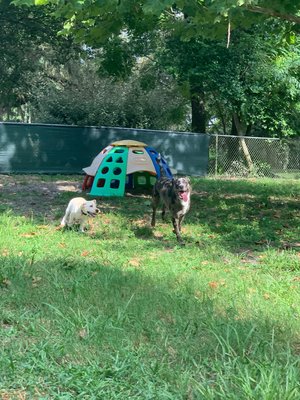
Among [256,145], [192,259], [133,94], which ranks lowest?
[192,259]

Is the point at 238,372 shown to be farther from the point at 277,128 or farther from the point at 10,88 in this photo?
the point at 10,88

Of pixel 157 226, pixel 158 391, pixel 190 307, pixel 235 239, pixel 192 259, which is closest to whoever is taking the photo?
pixel 158 391

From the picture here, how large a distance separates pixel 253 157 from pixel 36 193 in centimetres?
1117

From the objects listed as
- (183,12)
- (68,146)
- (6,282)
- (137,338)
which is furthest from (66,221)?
(68,146)

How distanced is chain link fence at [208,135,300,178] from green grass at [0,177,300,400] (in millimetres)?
12587

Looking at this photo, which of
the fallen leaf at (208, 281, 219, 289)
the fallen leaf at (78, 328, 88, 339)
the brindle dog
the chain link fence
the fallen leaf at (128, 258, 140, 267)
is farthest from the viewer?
the chain link fence

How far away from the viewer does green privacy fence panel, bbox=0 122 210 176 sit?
18500 mm

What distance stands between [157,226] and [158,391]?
6715 mm

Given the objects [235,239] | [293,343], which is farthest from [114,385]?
[235,239]

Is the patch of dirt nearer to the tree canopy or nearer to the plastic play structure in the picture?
the plastic play structure

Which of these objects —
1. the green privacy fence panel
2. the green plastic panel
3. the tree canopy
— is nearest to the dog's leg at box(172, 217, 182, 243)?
the tree canopy

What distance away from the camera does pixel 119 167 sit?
13.8 m

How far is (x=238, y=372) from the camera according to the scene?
10.8 ft

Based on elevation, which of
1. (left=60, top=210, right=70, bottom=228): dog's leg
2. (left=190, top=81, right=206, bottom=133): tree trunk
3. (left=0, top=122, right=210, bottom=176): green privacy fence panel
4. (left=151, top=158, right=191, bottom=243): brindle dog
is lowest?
(left=60, top=210, right=70, bottom=228): dog's leg
